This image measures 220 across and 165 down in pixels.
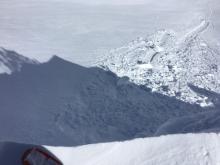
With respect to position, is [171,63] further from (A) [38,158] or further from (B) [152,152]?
(A) [38,158]

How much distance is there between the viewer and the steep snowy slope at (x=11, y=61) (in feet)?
12.6

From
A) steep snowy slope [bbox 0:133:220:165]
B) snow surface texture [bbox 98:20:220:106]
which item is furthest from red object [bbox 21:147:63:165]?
snow surface texture [bbox 98:20:220:106]

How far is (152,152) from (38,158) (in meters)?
0.89

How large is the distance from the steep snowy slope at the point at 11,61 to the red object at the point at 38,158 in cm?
93

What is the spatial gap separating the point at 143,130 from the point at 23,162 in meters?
1.03

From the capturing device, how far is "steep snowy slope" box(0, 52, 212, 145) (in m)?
3.49

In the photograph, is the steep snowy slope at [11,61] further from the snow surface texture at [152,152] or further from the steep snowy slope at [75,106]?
the snow surface texture at [152,152]

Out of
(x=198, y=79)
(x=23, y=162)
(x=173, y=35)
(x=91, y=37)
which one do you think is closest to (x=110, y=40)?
(x=91, y=37)

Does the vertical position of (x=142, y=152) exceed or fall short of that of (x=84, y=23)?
it falls short

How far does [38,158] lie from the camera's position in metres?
3.18

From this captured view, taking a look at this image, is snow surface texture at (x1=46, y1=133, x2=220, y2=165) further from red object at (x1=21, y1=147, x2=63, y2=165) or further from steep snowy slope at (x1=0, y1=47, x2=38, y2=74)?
steep snowy slope at (x1=0, y1=47, x2=38, y2=74)

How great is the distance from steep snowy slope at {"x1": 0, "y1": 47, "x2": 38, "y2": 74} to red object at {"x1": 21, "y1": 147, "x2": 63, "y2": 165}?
927mm

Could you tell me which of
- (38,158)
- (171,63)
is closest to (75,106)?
(38,158)

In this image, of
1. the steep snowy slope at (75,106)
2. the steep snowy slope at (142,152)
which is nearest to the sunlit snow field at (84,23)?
the steep snowy slope at (75,106)
